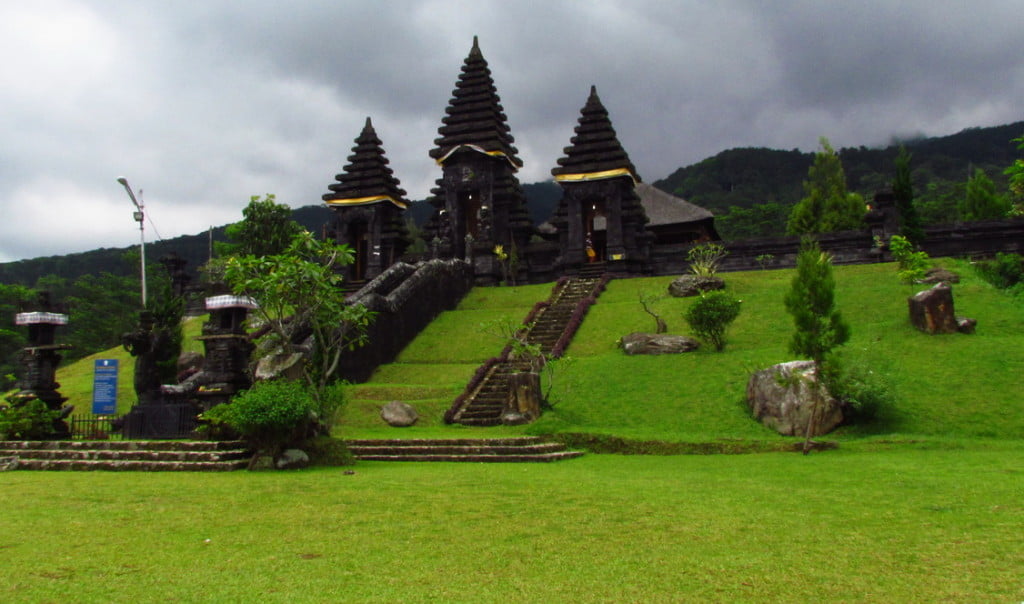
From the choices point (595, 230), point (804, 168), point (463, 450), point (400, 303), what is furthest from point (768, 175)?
point (463, 450)

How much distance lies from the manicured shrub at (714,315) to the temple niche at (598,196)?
1090cm

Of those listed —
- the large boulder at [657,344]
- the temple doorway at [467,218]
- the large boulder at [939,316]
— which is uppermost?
the temple doorway at [467,218]

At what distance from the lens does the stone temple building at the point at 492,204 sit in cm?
2603

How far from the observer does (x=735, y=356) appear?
44.1 ft

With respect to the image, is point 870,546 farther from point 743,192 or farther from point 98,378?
point 743,192

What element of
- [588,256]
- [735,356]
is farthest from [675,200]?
[735,356]

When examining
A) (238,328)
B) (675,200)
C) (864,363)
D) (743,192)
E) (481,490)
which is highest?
(743,192)

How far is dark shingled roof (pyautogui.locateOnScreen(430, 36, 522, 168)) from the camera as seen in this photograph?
28438 millimetres

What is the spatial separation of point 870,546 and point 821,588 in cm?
93

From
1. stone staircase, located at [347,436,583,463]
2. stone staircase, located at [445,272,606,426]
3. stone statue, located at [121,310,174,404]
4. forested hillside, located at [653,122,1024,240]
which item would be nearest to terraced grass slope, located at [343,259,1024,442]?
stone staircase, located at [445,272,606,426]

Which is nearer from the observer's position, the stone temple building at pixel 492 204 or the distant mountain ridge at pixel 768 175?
the stone temple building at pixel 492 204

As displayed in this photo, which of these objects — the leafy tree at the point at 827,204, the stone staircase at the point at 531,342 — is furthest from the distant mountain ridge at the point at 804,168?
the stone staircase at the point at 531,342

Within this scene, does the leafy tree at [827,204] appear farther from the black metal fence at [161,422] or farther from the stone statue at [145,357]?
the black metal fence at [161,422]

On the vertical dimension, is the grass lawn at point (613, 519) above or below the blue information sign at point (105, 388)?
→ below
